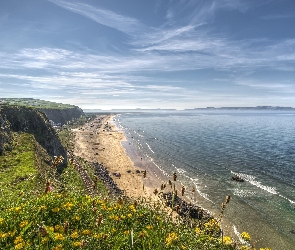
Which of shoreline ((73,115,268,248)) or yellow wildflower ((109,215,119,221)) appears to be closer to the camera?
yellow wildflower ((109,215,119,221))

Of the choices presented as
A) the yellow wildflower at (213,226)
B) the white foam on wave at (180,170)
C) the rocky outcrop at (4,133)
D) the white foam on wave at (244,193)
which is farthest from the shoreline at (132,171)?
the yellow wildflower at (213,226)

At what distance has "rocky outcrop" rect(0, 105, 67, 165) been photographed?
4164cm

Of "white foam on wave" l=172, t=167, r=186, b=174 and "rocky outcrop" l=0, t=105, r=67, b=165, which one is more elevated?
"rocky outcrop" l=0, t=105, r=67, b=165

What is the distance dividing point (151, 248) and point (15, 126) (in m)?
42.7

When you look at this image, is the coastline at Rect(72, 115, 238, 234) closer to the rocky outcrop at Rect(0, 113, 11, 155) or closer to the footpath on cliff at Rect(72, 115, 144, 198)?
the footpath on cliff at Rect(72, 115, 144, 198)

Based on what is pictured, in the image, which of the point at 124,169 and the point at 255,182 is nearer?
the point at 255,182

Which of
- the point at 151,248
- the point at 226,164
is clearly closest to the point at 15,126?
the point at 151,248

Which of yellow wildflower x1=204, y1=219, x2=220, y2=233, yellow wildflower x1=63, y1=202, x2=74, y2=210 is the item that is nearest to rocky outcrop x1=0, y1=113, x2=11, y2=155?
yellow wildflower x1=63, y1=202, x2=74, y2=210

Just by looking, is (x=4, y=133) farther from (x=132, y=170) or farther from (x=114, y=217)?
(x=114, y=217)

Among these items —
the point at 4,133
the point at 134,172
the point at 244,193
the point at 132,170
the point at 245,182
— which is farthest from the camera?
the point at 132,170

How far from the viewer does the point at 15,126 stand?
41469 mm

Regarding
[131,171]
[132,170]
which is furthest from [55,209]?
[132,170]

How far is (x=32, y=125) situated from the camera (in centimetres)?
4391

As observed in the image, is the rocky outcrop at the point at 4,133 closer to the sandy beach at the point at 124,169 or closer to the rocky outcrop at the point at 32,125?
the rocky outcrop at the point at 32,125
